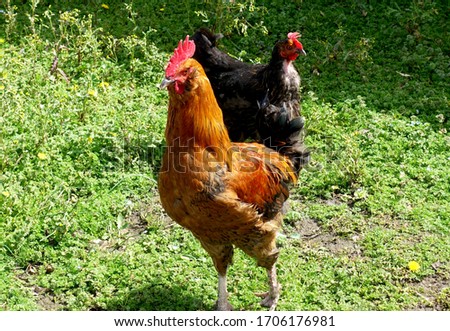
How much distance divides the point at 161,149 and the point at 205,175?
2258mm

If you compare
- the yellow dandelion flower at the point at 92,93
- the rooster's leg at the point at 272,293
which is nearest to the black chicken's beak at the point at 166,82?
the rooster's leg at the point at 272,293

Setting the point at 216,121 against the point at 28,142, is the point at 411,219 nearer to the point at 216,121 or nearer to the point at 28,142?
the point at 216,121

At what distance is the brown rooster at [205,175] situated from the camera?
4660mm

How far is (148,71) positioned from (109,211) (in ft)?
7.44

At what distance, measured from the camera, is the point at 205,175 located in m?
4.68

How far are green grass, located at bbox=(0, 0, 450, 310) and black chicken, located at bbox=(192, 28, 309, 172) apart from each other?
0.77 metres

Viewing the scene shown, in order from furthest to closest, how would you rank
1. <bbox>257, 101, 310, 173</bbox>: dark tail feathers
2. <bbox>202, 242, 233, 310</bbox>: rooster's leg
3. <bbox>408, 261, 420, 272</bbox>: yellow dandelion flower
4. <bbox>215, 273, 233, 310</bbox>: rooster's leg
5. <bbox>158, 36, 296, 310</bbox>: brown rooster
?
<bbox>408, 261, 420, 272</bbox>: yellow dandelion flower < <bbox>257, 101, 310, 173</bbox>: dark tail feathers < <bbox>215, 273, 233, 310</bbox>: rooster's leg < <bbox>202, 242, 233, 310</bbox>: rooster's leg < <bbox>158, 36, 296, 310</bbox>: brown rooster

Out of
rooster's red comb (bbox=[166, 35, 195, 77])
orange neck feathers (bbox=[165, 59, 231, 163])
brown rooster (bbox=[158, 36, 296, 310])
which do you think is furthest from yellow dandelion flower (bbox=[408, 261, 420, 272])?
rooster's red comb (bbox=[166, 35, 195, 77])

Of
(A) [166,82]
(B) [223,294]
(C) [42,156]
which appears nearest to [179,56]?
(A) [166,82]

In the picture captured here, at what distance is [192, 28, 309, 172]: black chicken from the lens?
18.3 feet

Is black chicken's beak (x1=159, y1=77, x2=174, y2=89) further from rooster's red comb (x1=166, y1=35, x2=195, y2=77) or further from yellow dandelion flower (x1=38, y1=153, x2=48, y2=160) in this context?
yellow dandelion flower (x1=38, y1=153, x2=48, y2=160)

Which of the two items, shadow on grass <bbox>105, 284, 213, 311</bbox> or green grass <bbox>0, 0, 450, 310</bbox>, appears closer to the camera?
shadow on grass <bbox>105, 284, 213, 311</bbox>

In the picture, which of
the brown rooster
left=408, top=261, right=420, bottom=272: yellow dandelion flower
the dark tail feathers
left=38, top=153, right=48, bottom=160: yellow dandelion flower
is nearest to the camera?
the brown rooster
